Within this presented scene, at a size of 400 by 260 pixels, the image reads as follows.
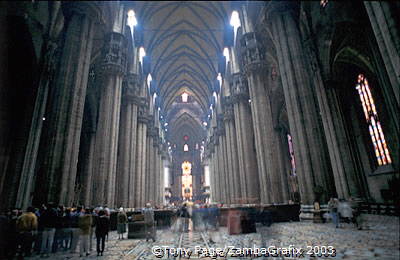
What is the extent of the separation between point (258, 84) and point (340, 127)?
6.21 meters

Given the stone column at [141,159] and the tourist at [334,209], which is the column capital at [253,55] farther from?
the stone column at [141,159]

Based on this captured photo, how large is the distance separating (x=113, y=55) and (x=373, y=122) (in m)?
20.2

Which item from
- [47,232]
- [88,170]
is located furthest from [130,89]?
[47,232]

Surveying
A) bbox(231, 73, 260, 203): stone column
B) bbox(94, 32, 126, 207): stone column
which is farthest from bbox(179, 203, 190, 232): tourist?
bbox(231, 73, 260, 203): stone column

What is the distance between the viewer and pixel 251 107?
1852 cm

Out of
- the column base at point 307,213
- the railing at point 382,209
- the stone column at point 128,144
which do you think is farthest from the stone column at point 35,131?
the railing at point 382,209

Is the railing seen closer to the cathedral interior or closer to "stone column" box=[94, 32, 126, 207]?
the cathedral interior

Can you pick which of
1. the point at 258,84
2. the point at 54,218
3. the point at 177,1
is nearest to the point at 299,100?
the point at 258,84

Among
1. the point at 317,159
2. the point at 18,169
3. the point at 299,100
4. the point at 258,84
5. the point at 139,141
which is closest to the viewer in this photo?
the point at 317,159

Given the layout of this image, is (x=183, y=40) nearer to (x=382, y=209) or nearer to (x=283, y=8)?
(x=283, y=8)

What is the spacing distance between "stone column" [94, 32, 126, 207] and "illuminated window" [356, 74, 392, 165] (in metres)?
18.6

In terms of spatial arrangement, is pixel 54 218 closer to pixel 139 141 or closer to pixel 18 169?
pixel 18 169

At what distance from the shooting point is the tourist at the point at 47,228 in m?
6.61

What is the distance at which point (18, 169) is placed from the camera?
12.5 metres
